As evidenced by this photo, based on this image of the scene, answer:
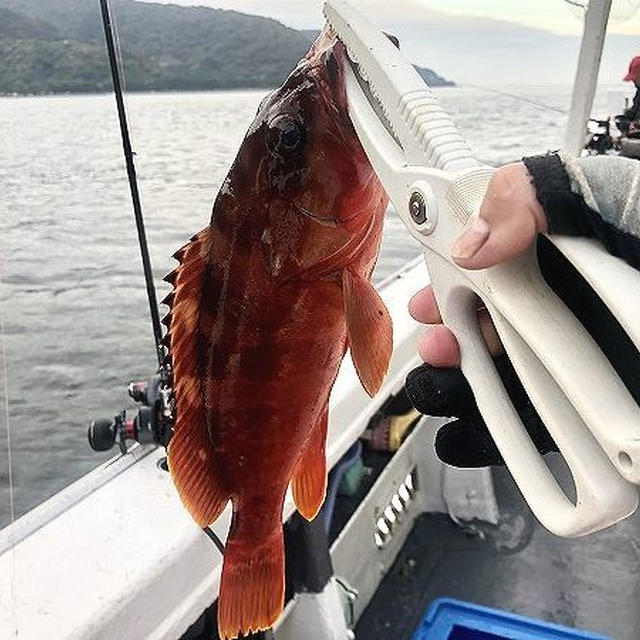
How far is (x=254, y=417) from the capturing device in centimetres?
110

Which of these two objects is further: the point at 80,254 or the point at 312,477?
the point at 80,254

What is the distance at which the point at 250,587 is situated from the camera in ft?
3.82

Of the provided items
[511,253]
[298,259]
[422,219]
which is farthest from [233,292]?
[511,253]

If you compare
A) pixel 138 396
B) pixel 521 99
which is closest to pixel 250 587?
pixel 138 396

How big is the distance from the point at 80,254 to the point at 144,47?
1.69 meters

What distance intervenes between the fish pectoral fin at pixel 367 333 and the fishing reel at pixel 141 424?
76 centimetres

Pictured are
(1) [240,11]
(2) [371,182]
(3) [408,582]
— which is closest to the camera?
(2) [371,182]

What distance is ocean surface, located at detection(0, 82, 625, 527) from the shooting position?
8.87 feet

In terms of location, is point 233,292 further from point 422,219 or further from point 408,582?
point 408,582

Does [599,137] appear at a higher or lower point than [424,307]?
lower

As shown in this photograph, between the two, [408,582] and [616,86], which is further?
[616,86]

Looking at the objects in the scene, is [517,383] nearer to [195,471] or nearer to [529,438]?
[529,438]

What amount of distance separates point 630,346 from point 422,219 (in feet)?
0.70

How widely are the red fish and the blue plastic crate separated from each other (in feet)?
3.38
